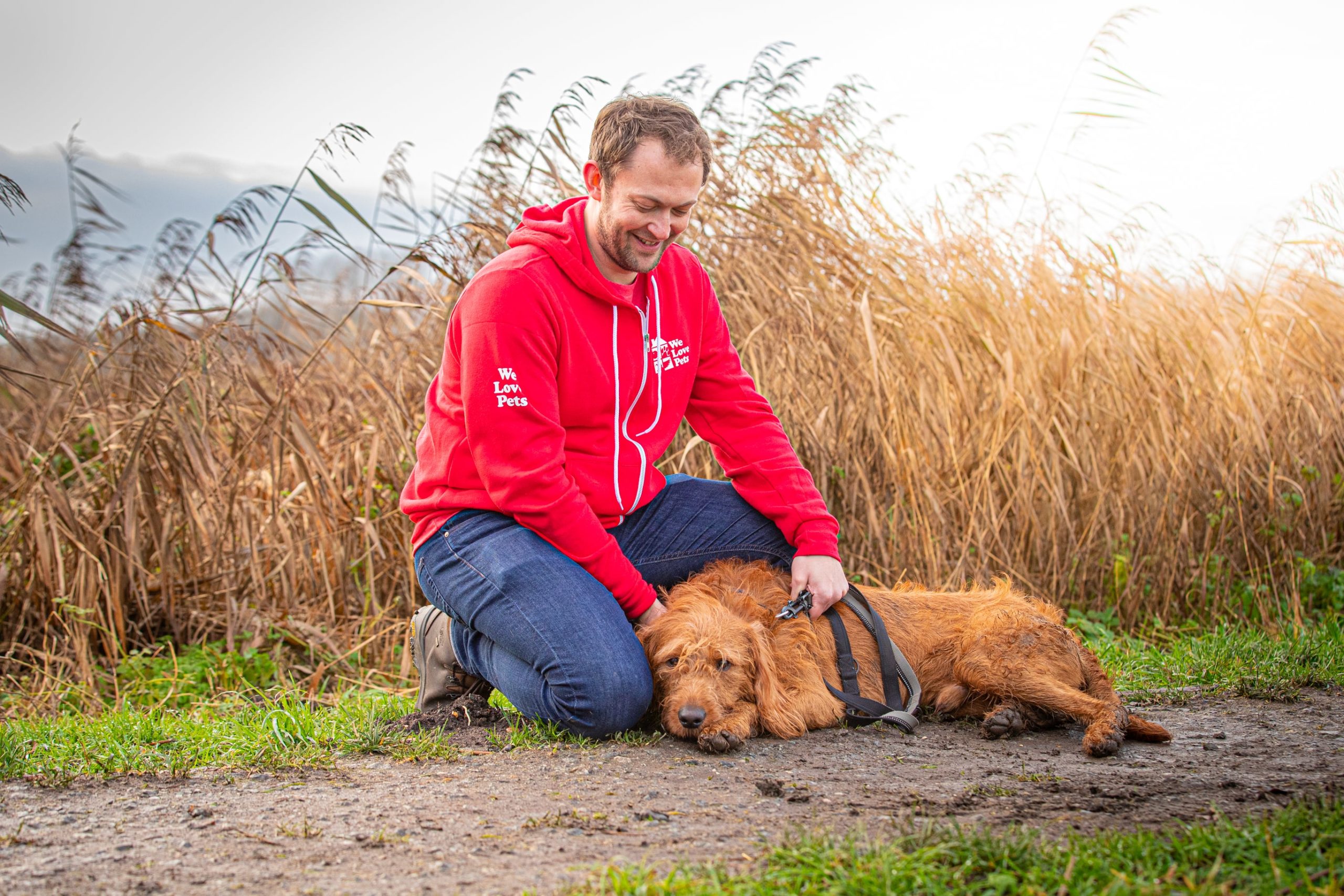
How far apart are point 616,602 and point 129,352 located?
3.00m

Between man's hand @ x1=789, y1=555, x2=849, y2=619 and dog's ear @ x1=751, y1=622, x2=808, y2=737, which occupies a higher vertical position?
man's hand @ x1=789, y1=555, x2=849, y2=619

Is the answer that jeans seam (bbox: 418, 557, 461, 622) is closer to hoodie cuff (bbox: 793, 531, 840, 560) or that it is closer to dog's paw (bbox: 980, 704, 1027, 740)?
hoodie cuff (bbox: 793, 531, 840, 560)

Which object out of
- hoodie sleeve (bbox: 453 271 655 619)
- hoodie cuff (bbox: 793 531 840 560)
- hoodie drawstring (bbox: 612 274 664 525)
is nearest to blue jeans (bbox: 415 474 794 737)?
hoodie sleeve (bbox: 453 271 655 619)

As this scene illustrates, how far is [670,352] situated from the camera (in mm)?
3775

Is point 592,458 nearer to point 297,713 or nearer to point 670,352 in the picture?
point 670,352

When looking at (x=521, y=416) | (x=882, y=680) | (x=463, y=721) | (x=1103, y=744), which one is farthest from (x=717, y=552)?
(x=1103, y=744)

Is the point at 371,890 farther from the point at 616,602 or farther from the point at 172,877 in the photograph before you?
the point at 616,602

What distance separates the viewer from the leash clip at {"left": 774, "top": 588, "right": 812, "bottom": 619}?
3.52m

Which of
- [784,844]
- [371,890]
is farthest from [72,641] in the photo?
[784,844]

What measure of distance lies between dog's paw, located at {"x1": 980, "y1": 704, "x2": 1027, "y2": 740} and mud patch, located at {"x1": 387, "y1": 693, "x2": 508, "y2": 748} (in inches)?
66.2

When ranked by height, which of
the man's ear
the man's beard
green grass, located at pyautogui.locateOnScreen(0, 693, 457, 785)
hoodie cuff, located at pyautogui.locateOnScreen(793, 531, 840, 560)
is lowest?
green grass, located at pyautogui.locateOnScreen(0, 693, 457, 785)

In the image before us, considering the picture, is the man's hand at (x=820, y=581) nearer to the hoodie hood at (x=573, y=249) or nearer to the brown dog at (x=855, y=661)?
the brown dog at (x=855, y=661)

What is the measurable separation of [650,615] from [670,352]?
0.99 meters

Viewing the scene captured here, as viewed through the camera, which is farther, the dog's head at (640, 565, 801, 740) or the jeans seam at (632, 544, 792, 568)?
the jeans seam at (632, 544, 792, 568)
